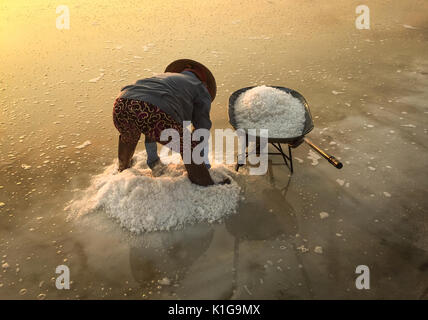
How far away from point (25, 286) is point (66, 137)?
5.80 feet

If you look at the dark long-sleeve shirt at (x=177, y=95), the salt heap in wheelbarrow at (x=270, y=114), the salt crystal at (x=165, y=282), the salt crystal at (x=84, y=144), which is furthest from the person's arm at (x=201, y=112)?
the salt crystal at (x=84, y=144)

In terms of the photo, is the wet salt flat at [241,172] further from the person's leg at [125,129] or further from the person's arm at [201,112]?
the person's arm at [201,112]

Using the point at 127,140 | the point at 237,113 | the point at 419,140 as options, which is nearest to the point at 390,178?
the point at 419,140

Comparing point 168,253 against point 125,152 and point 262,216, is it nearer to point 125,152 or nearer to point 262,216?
point 262,216

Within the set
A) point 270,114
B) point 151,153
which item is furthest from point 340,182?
point 151,153

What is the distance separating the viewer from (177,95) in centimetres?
229

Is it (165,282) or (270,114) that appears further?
(270,114)

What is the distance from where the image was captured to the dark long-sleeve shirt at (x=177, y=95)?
2.23 m

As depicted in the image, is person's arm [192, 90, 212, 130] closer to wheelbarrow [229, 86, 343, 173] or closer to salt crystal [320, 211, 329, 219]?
wheelbarrow [229, 86, 343, 173]

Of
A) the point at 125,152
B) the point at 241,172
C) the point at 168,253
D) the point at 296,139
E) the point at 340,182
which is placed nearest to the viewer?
the point at 168,253

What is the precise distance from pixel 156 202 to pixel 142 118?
65cm

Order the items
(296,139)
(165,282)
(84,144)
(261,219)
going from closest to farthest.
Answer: (165,282) < (296,139) < (261,219) < (84,144)

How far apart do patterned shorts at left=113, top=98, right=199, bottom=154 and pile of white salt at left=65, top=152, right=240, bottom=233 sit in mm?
417

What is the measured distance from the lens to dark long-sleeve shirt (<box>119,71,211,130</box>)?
223 centimetres
